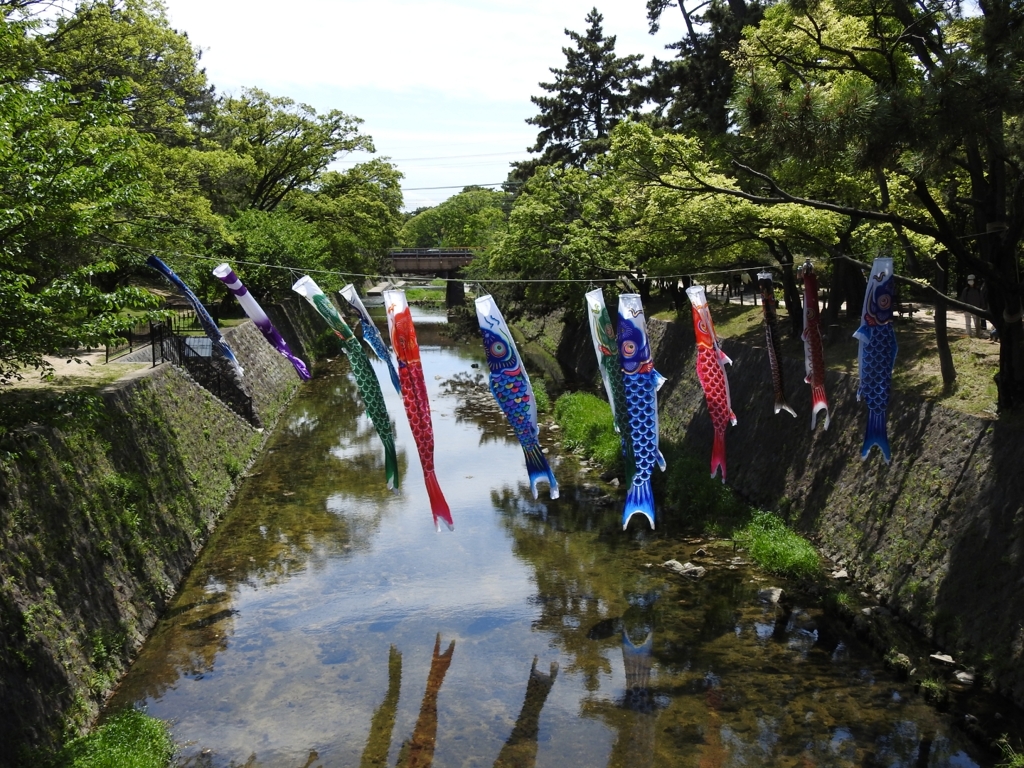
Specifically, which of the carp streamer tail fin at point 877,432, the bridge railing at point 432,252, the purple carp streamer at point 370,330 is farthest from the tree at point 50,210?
the bridge railing at point 432,252

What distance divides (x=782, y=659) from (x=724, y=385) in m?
4.53

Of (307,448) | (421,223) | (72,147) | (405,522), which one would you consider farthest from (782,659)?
(421,223)

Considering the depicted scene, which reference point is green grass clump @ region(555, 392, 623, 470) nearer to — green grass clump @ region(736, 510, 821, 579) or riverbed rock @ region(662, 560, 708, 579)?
green grass clump @ region(736, 510, 821, 579)

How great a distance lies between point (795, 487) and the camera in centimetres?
1716

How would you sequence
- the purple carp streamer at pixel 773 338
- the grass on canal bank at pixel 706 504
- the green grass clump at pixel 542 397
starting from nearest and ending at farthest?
the grass on canal bank at pixel 706 504 < the purple carp streamer at pixel 773 338 < the green grass clump at pixel 542 397

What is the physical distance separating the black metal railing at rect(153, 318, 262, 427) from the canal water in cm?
585

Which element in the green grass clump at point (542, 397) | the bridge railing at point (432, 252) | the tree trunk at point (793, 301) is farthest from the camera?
the bridge railing at point (432, 252)

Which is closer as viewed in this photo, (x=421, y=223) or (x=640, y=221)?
(x=640, y=221)

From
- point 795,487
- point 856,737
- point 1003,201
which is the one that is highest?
point 1003,201

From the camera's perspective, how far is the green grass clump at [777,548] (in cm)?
1478

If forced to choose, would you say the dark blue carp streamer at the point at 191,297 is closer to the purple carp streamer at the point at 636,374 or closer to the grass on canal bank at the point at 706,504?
the purple carp streamer at the point at 636,374

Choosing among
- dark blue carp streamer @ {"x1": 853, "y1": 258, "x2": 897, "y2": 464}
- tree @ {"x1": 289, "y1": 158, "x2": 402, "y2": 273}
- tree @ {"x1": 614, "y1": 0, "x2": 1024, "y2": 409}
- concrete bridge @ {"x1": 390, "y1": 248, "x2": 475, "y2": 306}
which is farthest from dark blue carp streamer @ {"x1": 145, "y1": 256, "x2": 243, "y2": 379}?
concrete bridge @ {"x1": 390, "y1": 248, "x2": 475, "y2": 306}

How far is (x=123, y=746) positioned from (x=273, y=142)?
110 ft

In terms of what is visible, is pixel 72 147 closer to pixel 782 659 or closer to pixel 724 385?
pixel 724 385
